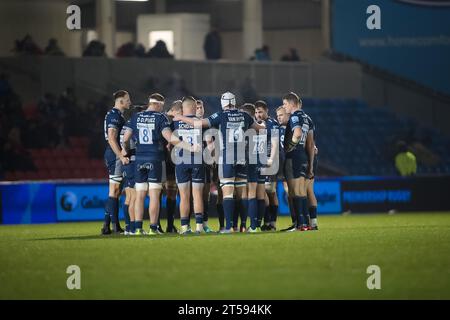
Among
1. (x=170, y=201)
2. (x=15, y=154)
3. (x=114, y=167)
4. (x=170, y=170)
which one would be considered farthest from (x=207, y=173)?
(x=15, y=154)

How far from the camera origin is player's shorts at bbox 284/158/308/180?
19.3 meters

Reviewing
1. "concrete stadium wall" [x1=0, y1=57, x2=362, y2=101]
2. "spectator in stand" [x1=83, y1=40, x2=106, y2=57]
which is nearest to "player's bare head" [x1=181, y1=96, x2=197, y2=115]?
"concrete stadium wall" [x1=0, y1=57, x2=362, y2=101]

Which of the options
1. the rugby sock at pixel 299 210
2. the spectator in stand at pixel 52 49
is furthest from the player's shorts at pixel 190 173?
the spectator in stand at pixel 52 49

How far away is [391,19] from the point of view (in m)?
36.0

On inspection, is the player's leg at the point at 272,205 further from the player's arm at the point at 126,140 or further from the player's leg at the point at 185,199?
the player's arm at the point at 126,140

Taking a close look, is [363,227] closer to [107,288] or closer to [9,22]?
[107,288]

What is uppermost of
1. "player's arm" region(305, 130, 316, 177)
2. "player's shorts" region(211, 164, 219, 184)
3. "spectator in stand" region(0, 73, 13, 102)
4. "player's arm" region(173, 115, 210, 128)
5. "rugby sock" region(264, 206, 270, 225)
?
"spectator in stand" region(0, 73, 13, 102)

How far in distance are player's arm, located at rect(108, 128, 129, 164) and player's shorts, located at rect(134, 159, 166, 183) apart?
222 millimetres

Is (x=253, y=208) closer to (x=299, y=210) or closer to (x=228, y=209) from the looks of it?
(x=228, y=209)

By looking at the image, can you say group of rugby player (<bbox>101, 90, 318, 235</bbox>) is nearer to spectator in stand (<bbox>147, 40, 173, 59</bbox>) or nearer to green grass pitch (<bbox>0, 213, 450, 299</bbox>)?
green grass pitch (<bbox>0, 213, 450, 299</bbox>)

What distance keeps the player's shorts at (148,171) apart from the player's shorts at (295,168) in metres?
2.25

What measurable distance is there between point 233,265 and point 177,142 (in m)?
5.18

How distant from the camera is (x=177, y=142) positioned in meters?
18.5
